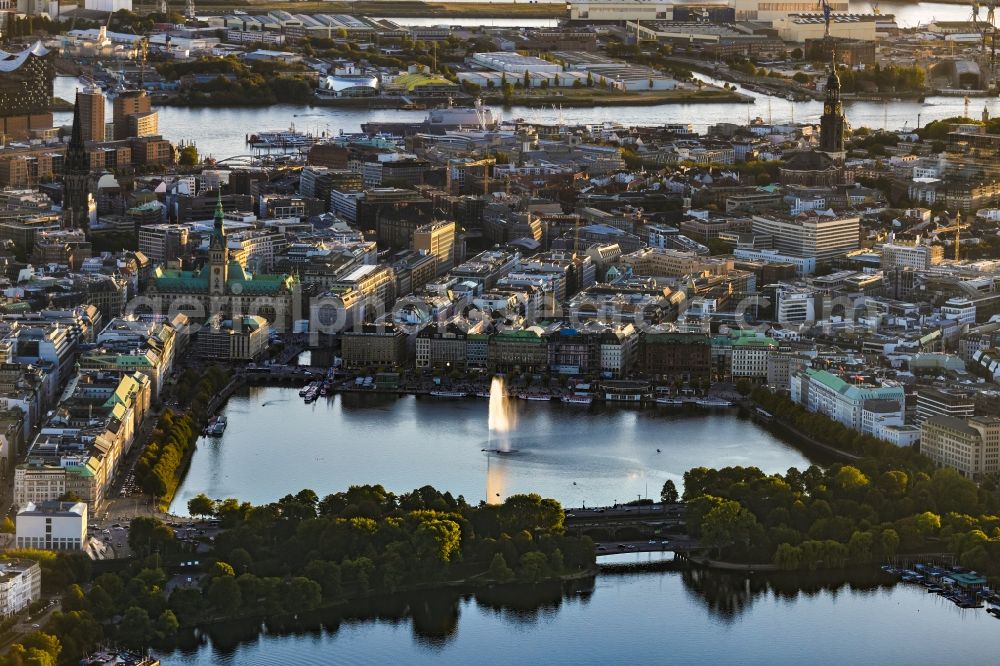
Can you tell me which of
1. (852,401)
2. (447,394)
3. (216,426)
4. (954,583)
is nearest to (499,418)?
(447,394)

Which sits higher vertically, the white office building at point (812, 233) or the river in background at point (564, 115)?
the river in background at point (564, 115)

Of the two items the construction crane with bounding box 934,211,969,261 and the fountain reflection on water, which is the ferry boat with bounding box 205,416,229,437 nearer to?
the fountain reflection on water

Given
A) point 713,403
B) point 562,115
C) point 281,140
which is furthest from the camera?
point 562,115

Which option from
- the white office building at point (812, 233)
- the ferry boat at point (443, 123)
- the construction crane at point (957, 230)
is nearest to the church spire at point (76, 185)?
the ferry boat at point (443, 123)

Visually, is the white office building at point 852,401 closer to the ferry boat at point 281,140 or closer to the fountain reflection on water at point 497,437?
the fountain reflection on water at point 497,437

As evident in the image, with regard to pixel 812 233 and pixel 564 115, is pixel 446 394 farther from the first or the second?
pixel 564 115

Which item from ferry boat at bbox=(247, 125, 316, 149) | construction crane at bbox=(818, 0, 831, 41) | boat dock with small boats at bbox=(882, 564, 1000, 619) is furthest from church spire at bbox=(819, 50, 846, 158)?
boat dock with small boats at bbox=(882, 564, 1000, 619)

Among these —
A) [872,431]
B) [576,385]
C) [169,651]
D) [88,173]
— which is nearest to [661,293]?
[576,385]
